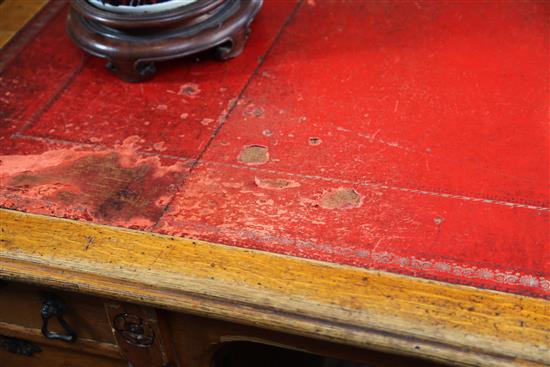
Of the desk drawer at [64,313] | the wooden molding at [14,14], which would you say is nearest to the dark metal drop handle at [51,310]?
the desk drawer at [64,313]

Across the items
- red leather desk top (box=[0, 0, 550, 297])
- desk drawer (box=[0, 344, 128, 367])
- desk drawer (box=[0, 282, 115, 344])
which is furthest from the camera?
desk drawer (box=[0, 344, 128, 367])

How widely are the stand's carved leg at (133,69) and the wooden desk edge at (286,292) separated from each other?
452 millimetres

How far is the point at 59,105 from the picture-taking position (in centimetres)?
157

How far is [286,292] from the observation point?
112 centimetres

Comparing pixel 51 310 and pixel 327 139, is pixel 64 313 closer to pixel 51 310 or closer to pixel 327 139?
pixel 51 310

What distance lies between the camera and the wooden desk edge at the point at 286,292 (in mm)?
1038

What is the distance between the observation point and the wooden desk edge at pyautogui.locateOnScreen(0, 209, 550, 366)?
1038 mm

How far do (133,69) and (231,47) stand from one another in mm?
224

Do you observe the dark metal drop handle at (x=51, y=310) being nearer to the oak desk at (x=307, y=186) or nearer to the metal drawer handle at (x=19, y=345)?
the oak desk at (x=307, y=186)

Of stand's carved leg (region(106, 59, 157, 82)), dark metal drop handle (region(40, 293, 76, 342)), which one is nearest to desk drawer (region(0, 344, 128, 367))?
dark metal drop handle (region(40, 293, 76, 342))

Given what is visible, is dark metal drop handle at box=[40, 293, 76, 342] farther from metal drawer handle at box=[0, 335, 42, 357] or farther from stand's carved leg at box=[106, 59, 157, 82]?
stand's carved leg at box=[106, 59, 157, 82]

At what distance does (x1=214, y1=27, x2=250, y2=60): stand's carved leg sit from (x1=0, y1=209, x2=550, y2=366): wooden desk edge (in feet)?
1.82

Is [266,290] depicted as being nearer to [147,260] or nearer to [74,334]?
[147,260]

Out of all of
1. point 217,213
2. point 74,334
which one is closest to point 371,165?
point 217,213
